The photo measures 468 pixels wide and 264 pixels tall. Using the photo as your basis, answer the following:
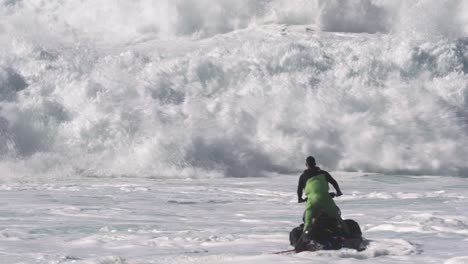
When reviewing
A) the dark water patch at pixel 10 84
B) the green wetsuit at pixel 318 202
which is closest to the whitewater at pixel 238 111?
the dark water patch at pixel 10 84

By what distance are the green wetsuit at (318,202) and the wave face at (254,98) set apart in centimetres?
1302

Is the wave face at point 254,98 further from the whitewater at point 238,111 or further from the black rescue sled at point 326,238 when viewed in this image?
the black rescue sled at point 326,238

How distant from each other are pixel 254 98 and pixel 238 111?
0.94m

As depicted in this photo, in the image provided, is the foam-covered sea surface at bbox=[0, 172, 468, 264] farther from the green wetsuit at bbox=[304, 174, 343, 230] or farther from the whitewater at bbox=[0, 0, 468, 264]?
the green wetsuit at bbox=[304, 174, 343, 230]

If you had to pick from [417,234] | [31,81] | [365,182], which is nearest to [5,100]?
[31,81]

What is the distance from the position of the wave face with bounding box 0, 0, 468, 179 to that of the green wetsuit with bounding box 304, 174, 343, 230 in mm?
13019

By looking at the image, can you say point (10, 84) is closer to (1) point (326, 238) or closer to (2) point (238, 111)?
(2) point (238, 111)

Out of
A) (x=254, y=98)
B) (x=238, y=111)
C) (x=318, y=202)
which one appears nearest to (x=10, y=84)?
(x=238, y=111)

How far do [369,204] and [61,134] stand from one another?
12136 mm

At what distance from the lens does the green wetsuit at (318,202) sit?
356 inches

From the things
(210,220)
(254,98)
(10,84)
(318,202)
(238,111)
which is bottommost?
(210,220)

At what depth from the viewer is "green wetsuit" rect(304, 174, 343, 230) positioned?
29.7 ft

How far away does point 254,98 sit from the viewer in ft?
84.0

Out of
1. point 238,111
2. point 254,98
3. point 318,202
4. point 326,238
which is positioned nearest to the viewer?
point 326,238
